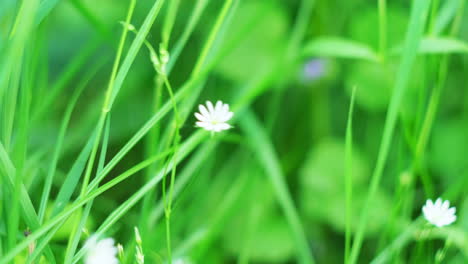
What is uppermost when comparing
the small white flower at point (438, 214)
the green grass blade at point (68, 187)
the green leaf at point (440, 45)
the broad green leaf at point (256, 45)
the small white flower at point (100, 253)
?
the broad green leaf at point (256, 45)

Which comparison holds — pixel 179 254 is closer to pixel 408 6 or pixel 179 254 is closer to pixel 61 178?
pixel 61 178

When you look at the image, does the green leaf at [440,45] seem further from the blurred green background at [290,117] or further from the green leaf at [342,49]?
the blurred green background at [290,117]

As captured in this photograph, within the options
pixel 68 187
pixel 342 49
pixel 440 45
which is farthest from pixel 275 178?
pixel 68 187

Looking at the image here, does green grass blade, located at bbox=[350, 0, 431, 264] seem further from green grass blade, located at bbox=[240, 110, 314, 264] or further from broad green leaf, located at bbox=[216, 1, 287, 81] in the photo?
broad green leaf, located at bbox=[216, 1, 287, 81]

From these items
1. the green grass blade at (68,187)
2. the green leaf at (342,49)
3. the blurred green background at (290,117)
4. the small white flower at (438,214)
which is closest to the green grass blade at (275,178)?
the blurred green background at (290,117)

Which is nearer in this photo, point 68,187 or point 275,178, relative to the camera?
point 68,187

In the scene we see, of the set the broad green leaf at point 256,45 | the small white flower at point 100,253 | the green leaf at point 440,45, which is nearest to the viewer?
the small white flower at point 100,253

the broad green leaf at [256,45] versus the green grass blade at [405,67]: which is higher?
the broad green leaf at [256,45]

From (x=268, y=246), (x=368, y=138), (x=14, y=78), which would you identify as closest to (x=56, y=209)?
(x=14, y=78)

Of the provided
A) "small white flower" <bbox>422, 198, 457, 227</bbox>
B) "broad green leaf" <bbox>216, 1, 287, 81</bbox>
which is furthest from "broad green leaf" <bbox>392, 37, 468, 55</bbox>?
"broad green leaf" <bbox>216, 1, 287, 81</bbox>

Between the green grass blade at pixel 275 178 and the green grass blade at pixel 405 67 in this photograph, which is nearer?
the green grass blade at pixel 405 67

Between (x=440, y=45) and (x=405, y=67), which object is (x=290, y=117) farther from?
(x=405, y=67)
